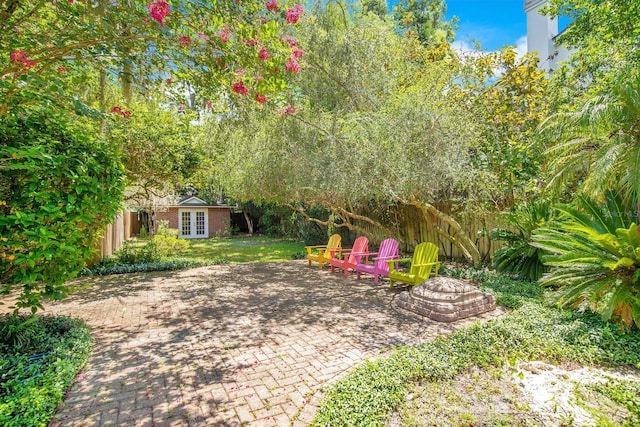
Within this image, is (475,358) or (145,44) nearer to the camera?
(475,358)

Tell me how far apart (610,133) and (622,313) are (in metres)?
2.26

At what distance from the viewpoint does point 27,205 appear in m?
3.01

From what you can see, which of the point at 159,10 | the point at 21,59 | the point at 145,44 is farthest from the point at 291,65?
the point at 21,59

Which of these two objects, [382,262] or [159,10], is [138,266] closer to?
[382,262]

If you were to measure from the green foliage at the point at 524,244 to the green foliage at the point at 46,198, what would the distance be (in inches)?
265

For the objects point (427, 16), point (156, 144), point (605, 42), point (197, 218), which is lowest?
point (197, 218)

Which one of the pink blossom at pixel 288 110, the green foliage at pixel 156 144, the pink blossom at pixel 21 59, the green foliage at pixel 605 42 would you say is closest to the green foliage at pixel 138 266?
the green foliage at pixel 156 144

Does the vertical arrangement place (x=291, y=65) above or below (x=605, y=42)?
below

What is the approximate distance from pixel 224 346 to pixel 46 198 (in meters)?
2.35

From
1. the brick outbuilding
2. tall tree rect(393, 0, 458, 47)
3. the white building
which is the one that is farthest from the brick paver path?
tall tree rect(393, 0, 458, 47)

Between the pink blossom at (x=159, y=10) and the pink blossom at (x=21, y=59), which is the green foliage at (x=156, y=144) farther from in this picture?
the pink blossom at (x=159, y=10)

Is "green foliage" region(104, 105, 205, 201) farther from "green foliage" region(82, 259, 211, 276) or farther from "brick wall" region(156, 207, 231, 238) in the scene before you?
"brick wall" region(156, 207, 231, 238)

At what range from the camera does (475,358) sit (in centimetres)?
327

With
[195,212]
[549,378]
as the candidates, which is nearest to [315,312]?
[549,378]
